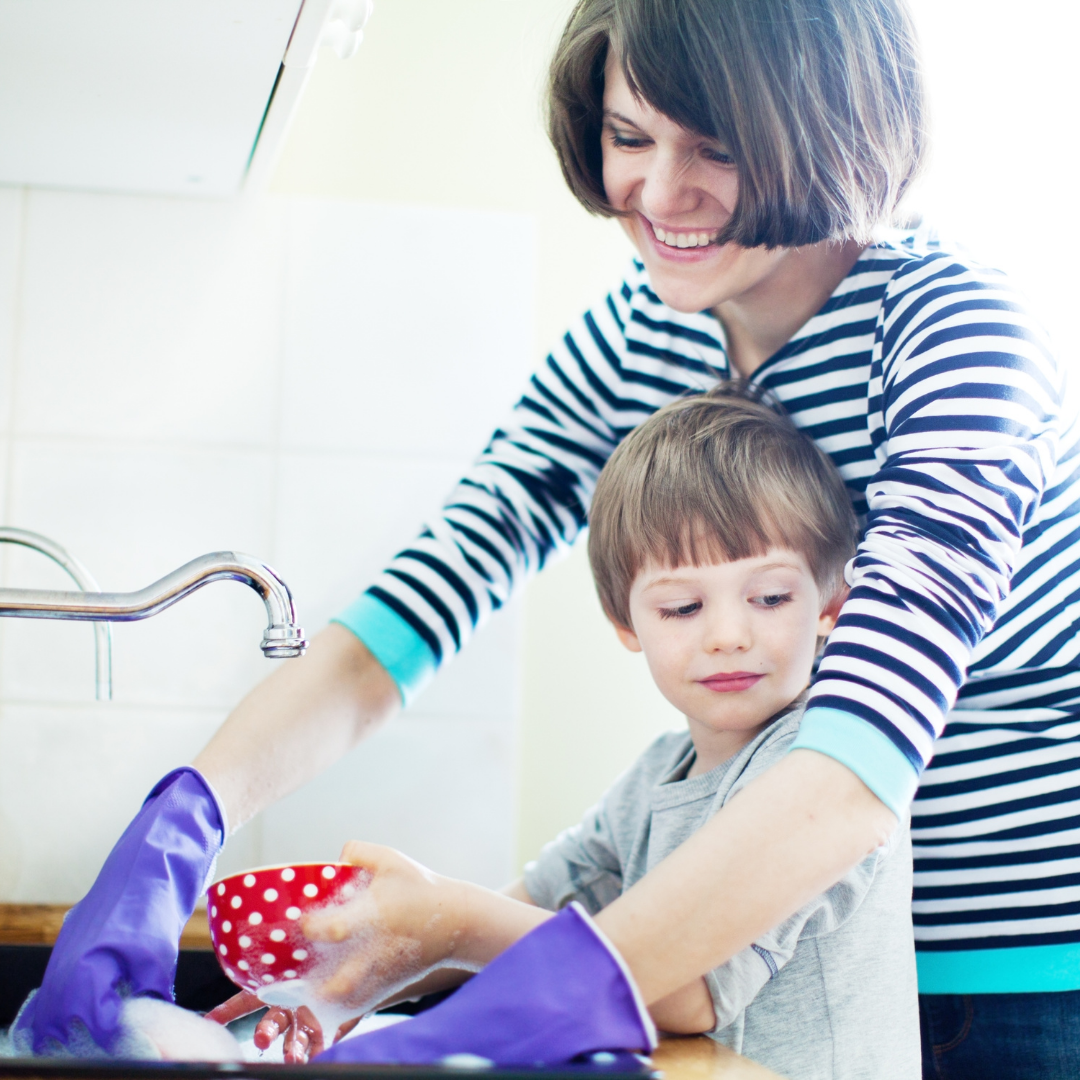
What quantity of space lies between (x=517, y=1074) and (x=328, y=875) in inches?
7.0

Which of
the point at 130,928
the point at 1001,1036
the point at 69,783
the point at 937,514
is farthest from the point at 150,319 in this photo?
the point at 1001,1036

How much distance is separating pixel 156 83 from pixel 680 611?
56 cm

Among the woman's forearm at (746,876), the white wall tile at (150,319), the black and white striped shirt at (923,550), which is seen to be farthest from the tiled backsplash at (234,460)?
the woman's forearm at (746,876)

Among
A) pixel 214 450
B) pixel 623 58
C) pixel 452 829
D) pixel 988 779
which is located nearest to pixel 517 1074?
pixel 988 779

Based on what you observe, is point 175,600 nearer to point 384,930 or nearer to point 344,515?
point 384,930

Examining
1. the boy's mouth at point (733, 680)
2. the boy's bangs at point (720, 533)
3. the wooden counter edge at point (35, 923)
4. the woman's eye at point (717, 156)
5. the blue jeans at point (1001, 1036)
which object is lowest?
the wooden counter edge at point (35, 923)

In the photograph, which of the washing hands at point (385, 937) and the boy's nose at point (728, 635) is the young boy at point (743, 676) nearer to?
the boy's nose at point (728, 635)

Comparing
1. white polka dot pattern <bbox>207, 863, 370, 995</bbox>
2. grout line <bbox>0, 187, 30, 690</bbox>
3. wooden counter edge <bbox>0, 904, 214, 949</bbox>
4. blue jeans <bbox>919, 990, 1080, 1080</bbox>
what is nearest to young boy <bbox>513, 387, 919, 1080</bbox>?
blue jeans <bbox>919, 990, 1080, 1080</bbox>

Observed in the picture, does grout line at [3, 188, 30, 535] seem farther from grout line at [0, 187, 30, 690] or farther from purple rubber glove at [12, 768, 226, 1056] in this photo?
purple rubber glove at [12, 768, 226, 1056]

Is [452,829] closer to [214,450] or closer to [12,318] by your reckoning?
[214,450]

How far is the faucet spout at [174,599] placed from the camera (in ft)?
1.82

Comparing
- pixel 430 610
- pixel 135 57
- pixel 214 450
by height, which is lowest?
pixel 430 610

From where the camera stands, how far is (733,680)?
26.8 inches

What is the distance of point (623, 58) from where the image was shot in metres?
0.65
